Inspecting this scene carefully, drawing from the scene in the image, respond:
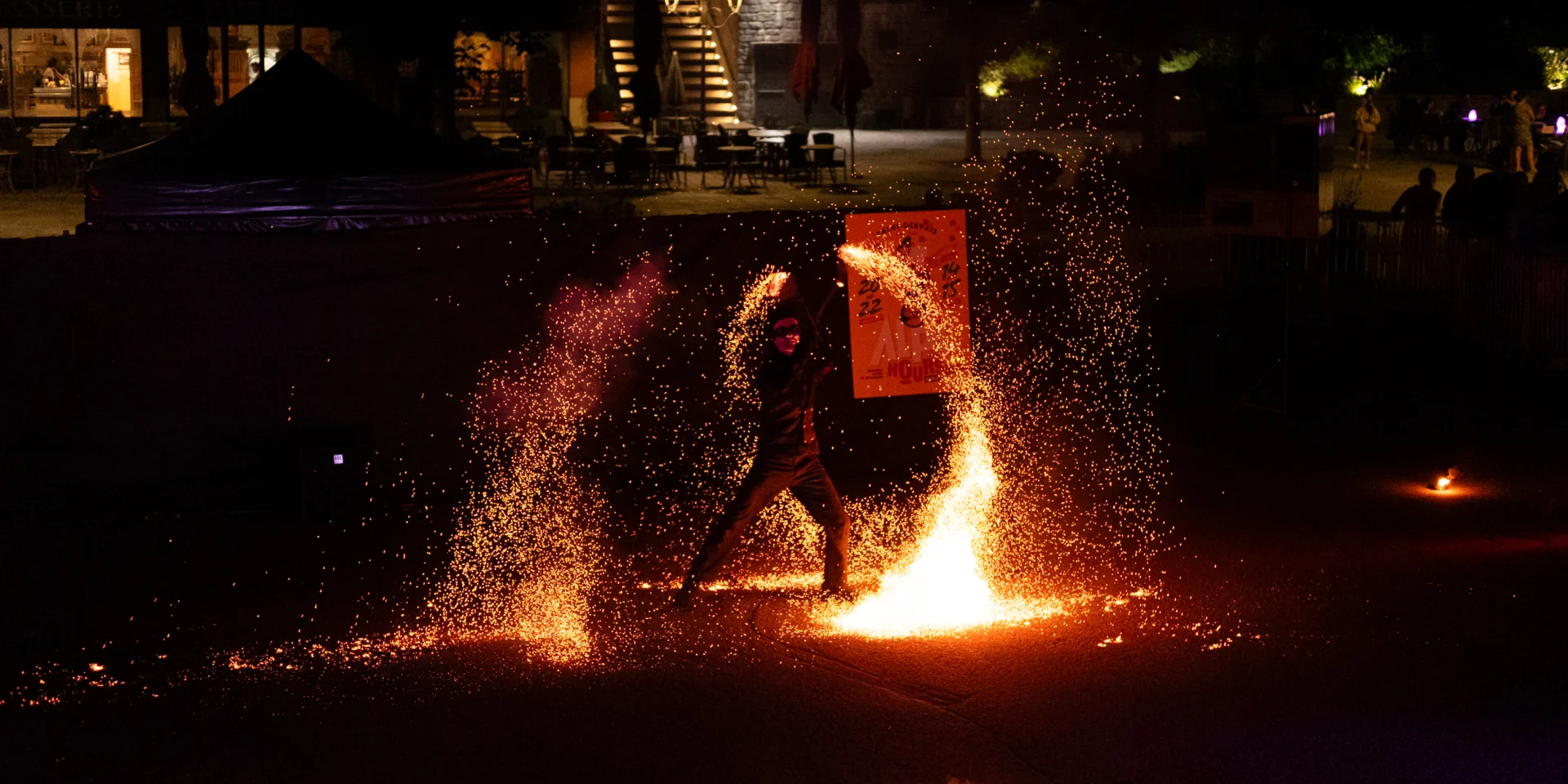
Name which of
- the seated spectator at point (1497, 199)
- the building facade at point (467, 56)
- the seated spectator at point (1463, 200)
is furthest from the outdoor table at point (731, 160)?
the seated spectator at point (1497, 199)

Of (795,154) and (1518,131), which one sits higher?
(1518,131)

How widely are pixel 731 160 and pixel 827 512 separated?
1714cm

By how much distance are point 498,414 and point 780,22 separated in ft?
97.3

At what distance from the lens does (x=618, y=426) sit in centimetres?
1027

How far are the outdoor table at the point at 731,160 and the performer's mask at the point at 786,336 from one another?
16708 millimetres

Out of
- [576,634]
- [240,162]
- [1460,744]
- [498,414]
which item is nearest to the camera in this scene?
[1460,744]

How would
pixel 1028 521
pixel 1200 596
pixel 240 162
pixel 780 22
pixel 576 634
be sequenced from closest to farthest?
pixel 576 634 < pixel 1200 596 < pixel 1028 521 < pixel 240 162 < pixel 780 22

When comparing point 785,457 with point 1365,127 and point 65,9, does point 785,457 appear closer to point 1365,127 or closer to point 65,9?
point 65,9

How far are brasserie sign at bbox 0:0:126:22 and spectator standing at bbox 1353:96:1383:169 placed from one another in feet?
74.4

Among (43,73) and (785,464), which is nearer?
(785,464)

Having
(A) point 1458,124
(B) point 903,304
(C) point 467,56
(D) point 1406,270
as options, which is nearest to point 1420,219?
(D) point 1406,270

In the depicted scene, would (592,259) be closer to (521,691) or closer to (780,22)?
(521,691)

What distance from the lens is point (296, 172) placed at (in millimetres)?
13328

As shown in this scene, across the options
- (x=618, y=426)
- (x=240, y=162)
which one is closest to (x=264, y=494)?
(x=618, y=426)
